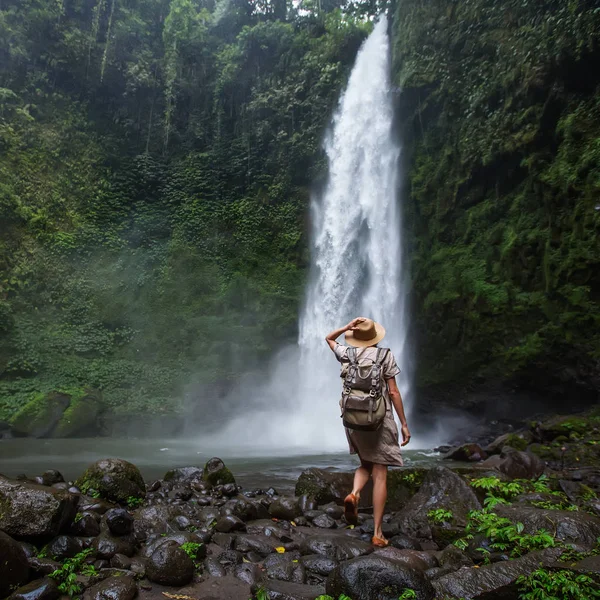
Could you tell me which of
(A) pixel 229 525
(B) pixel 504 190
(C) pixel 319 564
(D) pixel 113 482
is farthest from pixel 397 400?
(B) pixel 504 190

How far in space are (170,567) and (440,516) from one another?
6.46ft

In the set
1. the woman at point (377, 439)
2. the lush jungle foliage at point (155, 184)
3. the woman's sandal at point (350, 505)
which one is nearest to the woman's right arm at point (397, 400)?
the woman at point (377, 439)

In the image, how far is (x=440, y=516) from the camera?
3.37 m

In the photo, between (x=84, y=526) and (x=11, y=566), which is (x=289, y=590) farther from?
(x=84, y=526)

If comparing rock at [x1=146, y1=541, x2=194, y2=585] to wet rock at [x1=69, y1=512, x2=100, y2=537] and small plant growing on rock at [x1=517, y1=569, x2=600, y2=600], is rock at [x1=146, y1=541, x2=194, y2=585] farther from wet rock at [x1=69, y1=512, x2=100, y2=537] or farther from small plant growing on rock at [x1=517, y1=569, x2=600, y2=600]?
small plant growing on rock at [x1=517, y1=569, x2=600, y2=600]

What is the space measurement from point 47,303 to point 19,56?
1101cm

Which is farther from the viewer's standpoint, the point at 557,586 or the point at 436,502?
the point at 436,502

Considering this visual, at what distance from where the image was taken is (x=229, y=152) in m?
20.2

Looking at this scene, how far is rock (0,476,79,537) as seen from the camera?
2672 millimetres

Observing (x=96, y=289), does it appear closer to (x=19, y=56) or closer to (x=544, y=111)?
(x=19, y=56)

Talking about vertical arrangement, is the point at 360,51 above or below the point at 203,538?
Result: above

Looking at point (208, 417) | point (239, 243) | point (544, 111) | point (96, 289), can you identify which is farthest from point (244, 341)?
point (544, 111)

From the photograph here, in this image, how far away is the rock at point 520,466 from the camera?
16.2ft

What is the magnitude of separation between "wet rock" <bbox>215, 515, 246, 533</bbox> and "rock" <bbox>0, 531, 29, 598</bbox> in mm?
1421
